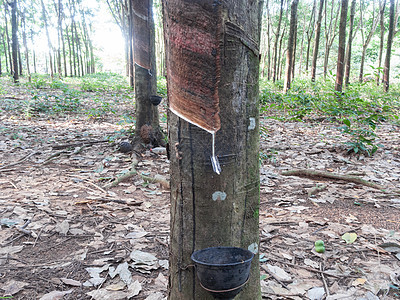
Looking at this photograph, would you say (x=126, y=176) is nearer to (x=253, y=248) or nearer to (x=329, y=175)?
(x=329, y=175)

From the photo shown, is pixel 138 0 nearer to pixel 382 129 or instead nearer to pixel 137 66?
pixel 137 66

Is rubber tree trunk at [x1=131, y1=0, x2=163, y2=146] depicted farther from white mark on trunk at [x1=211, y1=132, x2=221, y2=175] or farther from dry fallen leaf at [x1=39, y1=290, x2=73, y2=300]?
white mark on trunk at [x1=211, y1=132, x2=221, y2=175]

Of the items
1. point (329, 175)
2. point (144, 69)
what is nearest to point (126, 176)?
point (144, 69)

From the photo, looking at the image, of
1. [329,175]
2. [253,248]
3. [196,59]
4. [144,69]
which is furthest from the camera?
[144,69]

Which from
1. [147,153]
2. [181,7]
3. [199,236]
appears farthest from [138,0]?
[199,236]

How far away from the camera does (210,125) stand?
1201mm

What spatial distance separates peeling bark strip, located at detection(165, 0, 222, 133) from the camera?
1.13 m

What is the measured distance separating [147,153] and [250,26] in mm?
4030

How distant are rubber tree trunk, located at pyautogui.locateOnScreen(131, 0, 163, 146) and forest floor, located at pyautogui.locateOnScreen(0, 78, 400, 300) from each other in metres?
0.45

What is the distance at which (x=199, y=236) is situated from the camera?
1.28 m

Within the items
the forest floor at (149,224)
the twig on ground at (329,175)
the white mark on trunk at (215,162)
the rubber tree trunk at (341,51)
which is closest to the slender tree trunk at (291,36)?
the rubber tree trunk at (341,51)

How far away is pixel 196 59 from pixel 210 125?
0.86 feet

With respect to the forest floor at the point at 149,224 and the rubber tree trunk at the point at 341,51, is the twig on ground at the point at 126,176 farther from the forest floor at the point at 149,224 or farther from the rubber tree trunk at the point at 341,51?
the rubber tree trunk at the point at 341,51

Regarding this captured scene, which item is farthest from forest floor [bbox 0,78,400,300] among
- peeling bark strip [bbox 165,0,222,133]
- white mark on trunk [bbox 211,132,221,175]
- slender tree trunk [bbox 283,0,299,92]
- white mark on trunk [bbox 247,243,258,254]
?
slender tree trunk [bbox 283,0,299,92]
